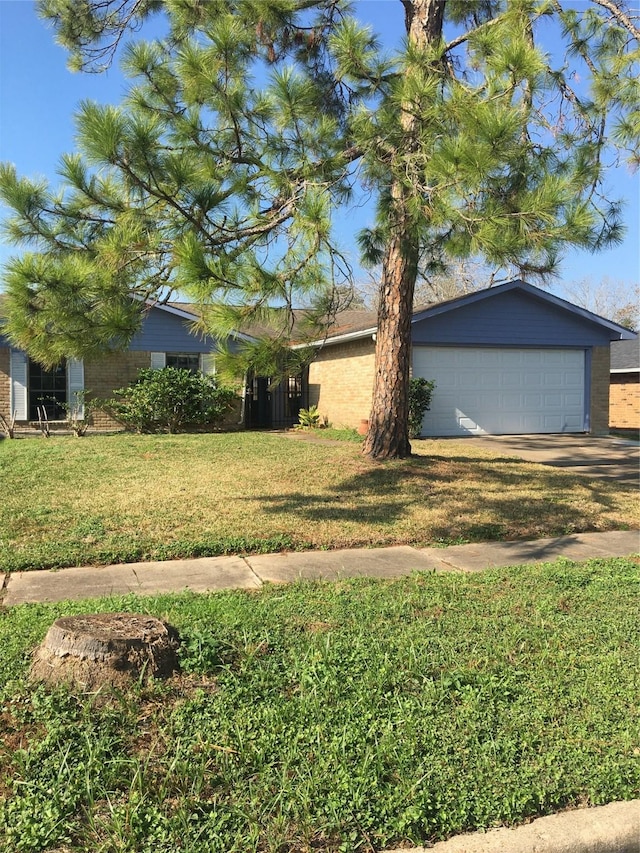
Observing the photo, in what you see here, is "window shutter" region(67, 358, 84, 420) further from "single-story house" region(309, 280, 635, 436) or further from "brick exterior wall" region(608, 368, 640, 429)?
"brick exterior wall" region(608, 368, 640, 429)

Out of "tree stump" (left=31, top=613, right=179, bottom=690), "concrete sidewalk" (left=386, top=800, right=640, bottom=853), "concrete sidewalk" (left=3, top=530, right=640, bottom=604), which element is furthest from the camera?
"concrete sidewalk" (left=3, top=530, right=640, bottom=604)

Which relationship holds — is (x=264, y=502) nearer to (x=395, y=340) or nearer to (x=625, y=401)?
(x=395, y=340)

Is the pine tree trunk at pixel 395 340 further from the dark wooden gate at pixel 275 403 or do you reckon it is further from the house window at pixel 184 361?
the dark wooden gate at pixel 275 403

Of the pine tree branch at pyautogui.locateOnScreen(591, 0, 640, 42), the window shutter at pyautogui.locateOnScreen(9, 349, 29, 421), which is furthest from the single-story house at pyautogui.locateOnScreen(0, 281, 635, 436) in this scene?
the pine tree branch at pyautogui.locateOnScreen(591, 0, 640, 42)

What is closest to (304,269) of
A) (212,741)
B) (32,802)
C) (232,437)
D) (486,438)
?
(212,741)

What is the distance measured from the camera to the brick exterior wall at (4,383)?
16.4m

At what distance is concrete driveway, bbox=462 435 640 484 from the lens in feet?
38.1

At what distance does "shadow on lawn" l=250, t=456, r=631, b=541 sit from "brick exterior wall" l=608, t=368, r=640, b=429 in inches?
583

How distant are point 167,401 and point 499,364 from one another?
876 cm

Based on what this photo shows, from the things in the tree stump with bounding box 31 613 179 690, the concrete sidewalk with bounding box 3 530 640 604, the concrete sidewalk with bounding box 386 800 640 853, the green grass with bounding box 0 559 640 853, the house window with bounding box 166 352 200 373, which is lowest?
the concrete sidewalk with bounding box 386 800 640 853

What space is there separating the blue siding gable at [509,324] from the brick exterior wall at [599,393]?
0.39m

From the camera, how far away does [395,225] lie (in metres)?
7.50

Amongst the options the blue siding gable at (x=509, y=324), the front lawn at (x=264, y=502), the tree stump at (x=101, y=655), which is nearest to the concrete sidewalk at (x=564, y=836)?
the tree stump at (x=101, y=655)

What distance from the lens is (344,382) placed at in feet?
61.0
